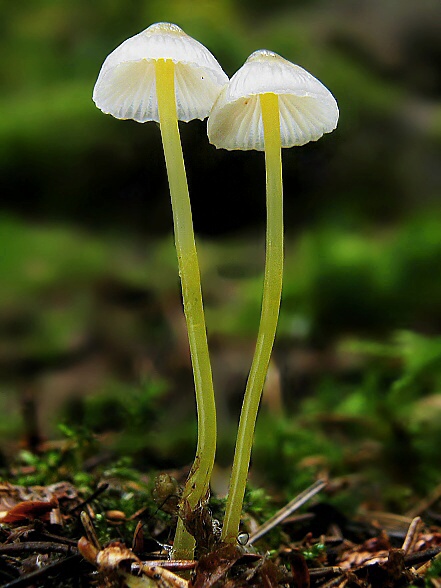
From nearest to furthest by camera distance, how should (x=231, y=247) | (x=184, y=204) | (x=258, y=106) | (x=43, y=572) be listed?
1. (x=43, y=572)
2. (x=184, y=204)
3. (x=258, y=106)
4. (x=231, y=247)

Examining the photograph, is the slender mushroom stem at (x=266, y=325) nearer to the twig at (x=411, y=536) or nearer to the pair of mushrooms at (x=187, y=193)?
the pair of mushrooms at (x=187, y=193)

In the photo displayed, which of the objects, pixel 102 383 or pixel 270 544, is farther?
pixel 102 383

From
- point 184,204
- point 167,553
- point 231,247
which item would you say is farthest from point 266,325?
point 231,247

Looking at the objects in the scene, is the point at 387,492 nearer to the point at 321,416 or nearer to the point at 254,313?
the point at 321,416

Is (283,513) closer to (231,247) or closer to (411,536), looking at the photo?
(411,536)

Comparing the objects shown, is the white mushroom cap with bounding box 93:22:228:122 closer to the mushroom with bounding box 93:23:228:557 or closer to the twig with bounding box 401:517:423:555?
the mushroom with bounding box 93:23:228:557

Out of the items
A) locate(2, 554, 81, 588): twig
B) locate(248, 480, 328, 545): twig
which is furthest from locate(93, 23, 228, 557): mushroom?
locate(248, 480, 328, 545): twig

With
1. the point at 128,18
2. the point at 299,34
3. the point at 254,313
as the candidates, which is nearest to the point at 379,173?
the point at 299,34
